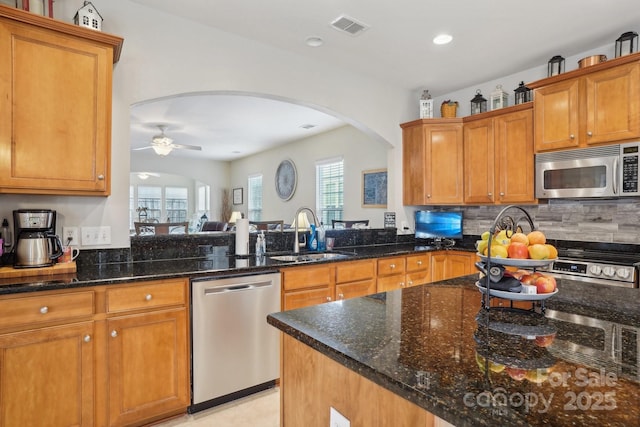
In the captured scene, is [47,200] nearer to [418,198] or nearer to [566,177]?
[418,198]

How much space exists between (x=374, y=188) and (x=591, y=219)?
110 inches

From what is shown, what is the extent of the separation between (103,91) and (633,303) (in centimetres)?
279

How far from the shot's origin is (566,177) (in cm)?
313

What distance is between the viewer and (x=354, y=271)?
308cm

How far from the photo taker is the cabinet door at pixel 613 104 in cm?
276

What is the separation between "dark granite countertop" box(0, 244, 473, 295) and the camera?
1.81 m

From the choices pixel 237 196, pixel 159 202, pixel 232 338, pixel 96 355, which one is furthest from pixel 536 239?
pixel 159 202

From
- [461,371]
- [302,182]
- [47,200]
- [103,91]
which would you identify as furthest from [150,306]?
[302,182]

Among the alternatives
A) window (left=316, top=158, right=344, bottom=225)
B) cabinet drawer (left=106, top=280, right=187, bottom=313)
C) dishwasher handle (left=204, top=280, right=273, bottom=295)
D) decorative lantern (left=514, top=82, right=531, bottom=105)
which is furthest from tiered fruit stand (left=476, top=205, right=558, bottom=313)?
window (left=316, top=158, right=344, bottom=225)

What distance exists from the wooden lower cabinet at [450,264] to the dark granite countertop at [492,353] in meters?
2.34

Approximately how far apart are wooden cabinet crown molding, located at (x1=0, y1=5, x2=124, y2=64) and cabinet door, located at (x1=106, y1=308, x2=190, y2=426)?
1620 mm

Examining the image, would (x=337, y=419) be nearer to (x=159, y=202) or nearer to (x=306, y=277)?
(x=306, y=277)

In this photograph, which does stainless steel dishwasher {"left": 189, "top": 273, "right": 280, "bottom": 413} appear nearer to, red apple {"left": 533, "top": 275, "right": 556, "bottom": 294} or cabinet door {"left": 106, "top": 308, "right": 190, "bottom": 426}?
cabinet door {"left": 106, "top": 308, "right": 190, "bottom": 426}

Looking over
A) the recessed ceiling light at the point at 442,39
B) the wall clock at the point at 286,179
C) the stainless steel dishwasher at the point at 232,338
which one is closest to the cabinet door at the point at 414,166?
the recessed ceiling light at the point at 442,39
